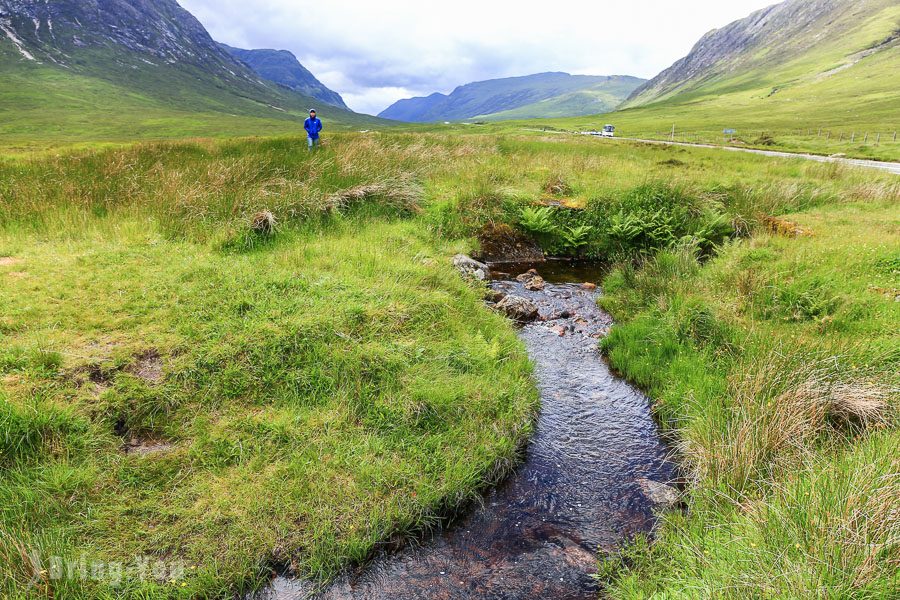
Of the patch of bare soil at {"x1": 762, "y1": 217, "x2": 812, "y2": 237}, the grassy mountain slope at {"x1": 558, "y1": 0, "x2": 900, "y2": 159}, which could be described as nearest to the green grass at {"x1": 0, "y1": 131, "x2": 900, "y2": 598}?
the patch of bare soil at {"x1": 762, "y1": 217, "x2": 812, "y2": 237}

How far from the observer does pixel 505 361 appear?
7230 mm

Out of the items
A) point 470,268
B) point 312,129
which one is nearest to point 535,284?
point 470,268

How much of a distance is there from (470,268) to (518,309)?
2096 mm

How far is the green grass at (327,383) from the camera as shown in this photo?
384cm

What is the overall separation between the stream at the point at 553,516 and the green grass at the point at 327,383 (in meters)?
0.28

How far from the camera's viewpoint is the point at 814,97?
372ft

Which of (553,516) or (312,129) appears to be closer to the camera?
(553,516)

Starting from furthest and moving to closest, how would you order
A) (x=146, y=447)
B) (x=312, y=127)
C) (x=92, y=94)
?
(x=92, y=94)
(x=312, y=127)
(x=146, y=447)

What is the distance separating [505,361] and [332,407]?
297cm

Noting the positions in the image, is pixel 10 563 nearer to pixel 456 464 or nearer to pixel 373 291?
pixel 456 464

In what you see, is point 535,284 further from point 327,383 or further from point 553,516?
point 553,516

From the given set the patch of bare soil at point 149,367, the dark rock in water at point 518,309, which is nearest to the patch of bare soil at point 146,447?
the patch of bare soil at point 149,367

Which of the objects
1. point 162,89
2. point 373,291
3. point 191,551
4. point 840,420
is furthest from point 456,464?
point 162,89

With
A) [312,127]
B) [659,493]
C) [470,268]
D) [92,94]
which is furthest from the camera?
[92,94]
